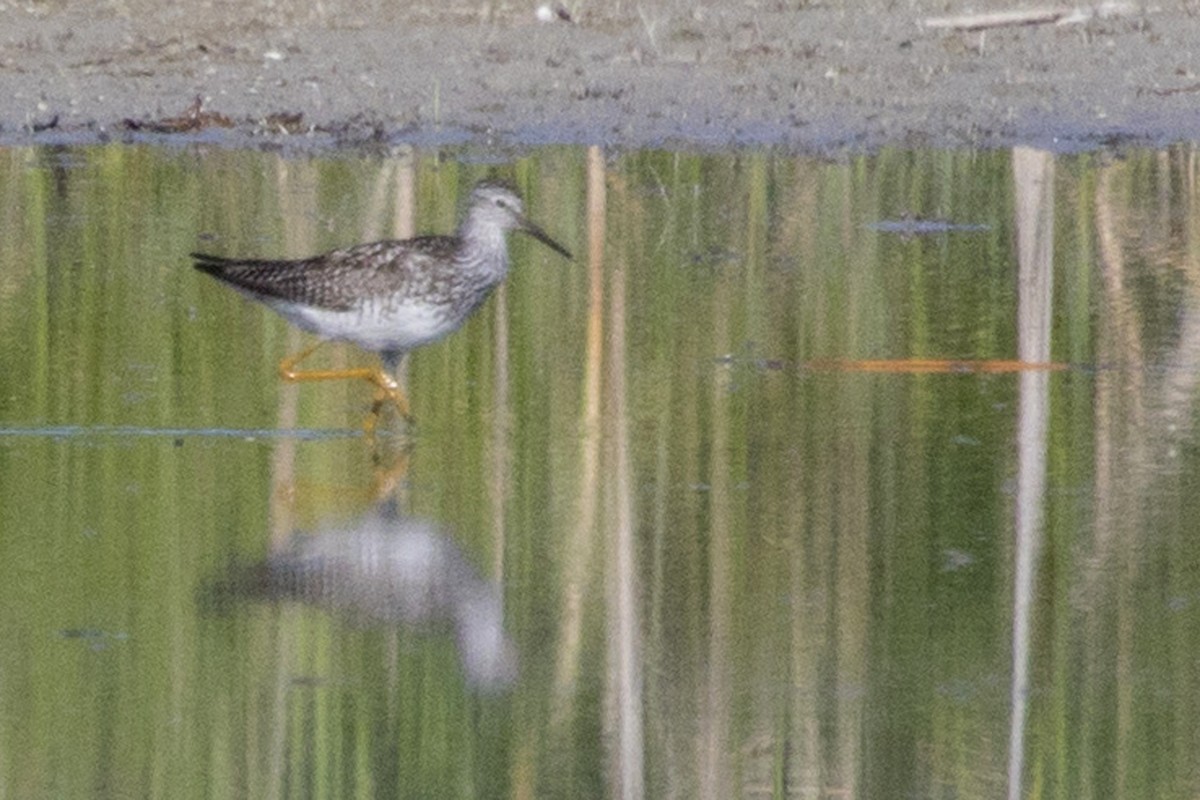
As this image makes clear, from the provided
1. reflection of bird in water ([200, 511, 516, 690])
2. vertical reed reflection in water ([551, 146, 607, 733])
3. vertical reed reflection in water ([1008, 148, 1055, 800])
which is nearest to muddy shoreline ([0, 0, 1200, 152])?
vertical reed reflection in water ([1008, 148, 1055, 800])

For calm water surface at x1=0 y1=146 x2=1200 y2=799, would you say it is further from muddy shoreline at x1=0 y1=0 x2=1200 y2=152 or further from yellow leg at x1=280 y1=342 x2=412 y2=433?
muddy shoreline at x1=0 y1=0 x2=1200 y2=152

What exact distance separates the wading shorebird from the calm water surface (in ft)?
0.60

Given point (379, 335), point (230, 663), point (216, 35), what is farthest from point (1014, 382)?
point (216, 35)

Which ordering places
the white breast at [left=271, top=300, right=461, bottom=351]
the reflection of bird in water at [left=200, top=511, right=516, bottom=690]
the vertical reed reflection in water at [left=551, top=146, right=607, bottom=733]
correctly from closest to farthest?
1. the vertical reed reflection in water at [left=551, top=146, right=607, bottom=733]
2. the reflection of bird in water at [left=200, top=511, right=516, bottom=690]
3. the white breast at [left=271, top=300, right=461, bottom=351]

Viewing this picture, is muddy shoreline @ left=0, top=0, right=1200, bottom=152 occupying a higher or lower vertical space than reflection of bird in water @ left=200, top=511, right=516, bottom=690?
higher

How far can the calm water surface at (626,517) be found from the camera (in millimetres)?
5520

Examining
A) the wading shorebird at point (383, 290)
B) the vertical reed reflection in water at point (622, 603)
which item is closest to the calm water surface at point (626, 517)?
the vertical reed reflection in water at point (622, 603)

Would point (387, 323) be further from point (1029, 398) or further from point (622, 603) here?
point (622, 603)

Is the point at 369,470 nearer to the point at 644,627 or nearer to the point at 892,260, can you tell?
the point at 644,627

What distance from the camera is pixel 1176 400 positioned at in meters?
8.53

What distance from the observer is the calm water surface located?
5.52 meters

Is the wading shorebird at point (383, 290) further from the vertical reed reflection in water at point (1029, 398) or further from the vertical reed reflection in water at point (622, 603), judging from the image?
the vertical reed reflection in water at point (1029, 398)

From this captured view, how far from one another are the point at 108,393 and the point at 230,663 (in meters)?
2.74

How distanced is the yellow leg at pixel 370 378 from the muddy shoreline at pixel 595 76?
4.69 m
